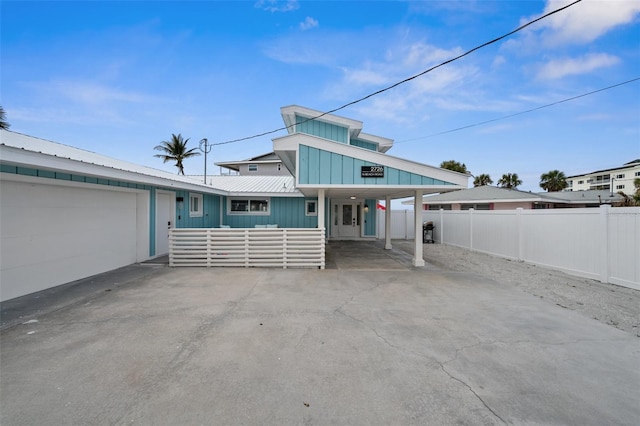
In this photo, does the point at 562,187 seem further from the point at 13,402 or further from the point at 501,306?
the point at 13,402

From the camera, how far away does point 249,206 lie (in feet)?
42.1

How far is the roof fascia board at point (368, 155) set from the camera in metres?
6.97

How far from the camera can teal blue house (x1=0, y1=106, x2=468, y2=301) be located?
15.3ft

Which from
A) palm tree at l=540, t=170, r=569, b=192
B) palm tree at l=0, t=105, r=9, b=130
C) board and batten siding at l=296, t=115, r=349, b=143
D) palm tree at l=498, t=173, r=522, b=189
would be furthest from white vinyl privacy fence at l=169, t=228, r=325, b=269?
palm tree at l=540, t=170, r=569, b=192

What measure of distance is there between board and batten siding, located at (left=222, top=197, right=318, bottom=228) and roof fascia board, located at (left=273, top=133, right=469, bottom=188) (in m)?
5.72

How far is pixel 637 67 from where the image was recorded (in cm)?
714

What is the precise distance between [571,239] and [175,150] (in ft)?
111

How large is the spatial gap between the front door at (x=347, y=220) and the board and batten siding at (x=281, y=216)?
2.30 metres

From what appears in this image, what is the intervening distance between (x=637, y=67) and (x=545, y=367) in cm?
953

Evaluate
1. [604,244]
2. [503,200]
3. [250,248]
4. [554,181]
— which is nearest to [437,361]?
[250,248]

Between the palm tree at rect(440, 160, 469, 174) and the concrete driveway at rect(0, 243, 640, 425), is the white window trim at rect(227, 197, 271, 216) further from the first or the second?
the palm tree at rect(440, 160, 469, 174)

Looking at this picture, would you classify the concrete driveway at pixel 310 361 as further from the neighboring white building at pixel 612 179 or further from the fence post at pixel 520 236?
the neighboring white building at pixel 612 179

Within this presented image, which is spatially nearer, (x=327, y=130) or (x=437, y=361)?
(x=437, y=361)

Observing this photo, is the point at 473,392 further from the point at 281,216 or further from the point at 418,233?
the point at 281,216
